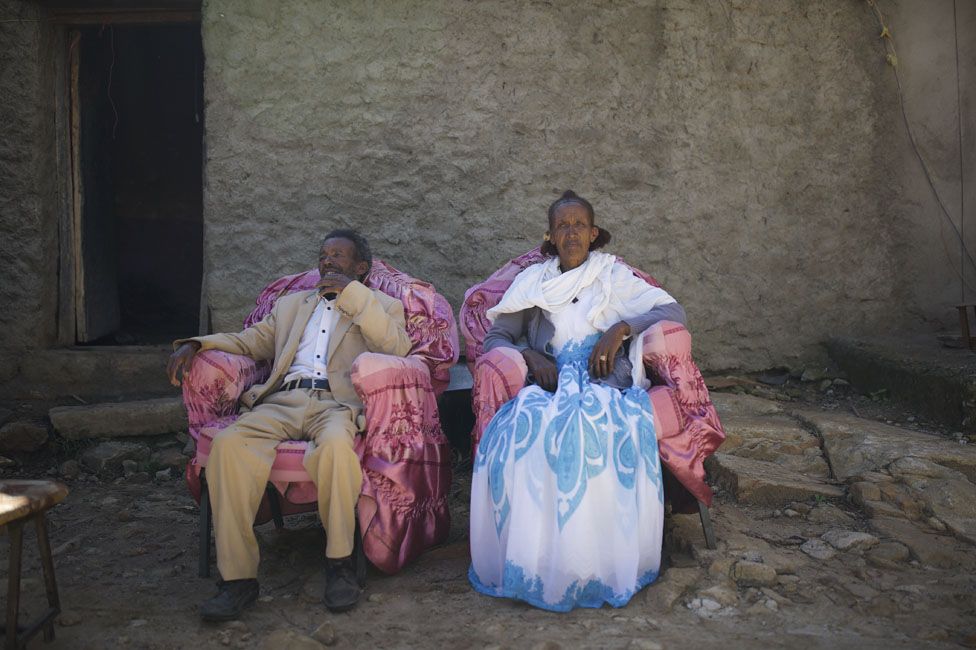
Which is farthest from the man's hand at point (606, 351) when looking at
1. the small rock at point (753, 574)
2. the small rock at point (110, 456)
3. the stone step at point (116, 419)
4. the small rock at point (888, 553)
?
the small rock at point (110, 456)

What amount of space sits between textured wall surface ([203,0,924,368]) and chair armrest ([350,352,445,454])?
164 cm

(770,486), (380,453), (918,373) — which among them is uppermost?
(918,373)

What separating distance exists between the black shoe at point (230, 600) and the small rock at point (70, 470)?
7.18 feet

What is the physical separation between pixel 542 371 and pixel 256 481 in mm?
1259

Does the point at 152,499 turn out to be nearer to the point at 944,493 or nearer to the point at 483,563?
the point at 483,563

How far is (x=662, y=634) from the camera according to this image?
116 inches

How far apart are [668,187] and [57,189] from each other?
3.92 meters

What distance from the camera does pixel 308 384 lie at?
3908 millimetres

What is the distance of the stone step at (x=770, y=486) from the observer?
4113 mm

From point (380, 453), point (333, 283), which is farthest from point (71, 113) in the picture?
point (380, 453)

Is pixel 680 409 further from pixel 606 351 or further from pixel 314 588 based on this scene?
pixel 314 588

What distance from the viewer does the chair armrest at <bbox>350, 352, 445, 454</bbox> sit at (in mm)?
3596

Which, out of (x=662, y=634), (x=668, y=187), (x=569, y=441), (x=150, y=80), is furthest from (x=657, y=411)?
(x=150, y=80)

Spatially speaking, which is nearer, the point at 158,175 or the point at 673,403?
the point at 673,403
